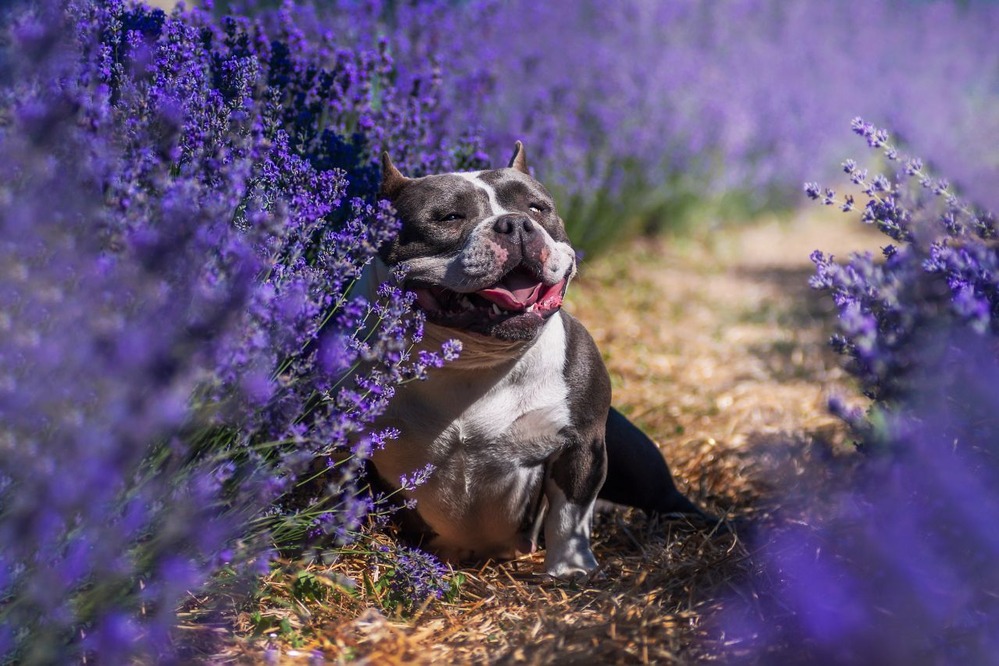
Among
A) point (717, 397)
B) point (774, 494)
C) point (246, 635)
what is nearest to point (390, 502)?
point (246, 635)

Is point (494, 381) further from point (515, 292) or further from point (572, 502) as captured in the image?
point (572, 502)

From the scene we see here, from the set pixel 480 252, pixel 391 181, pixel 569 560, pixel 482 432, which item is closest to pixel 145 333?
pixel 480 252

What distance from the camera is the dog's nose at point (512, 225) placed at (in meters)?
2.57

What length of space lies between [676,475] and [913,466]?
1752mm

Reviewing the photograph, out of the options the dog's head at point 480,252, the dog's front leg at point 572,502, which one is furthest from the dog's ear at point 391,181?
the dog's front leg at point 572,502

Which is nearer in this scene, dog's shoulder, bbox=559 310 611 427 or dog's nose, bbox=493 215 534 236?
dog's nose, bbox=493 215 534 236

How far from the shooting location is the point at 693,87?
7773mm

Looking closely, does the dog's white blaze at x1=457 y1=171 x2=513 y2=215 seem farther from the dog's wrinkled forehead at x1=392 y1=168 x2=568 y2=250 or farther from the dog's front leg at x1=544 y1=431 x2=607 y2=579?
the dog's front leg at x1=544 y1=431 x2=607 y2=579

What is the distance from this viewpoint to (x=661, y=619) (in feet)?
7.61

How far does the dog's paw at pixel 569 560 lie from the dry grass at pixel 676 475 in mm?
44

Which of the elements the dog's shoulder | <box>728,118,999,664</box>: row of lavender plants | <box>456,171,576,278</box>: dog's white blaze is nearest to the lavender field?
<box>728,118,999,664</box>: row of lavender plants

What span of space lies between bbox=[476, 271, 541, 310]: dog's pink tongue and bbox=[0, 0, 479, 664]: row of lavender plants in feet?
0.71

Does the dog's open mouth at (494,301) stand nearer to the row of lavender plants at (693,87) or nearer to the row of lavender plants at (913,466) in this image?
the row of lavender plants at (913,466)

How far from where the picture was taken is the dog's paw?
9.16 ft
